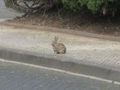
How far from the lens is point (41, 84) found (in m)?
7.83

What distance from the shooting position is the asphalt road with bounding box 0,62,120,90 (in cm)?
764

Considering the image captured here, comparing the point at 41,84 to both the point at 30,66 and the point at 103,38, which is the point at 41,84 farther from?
the point at 103,38

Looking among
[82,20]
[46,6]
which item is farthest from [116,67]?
[46,6]

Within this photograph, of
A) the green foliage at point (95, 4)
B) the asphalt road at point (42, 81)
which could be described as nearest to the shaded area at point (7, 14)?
the green foliage at point (95, 4)

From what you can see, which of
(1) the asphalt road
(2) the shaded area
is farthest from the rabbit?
(2) the shaded area

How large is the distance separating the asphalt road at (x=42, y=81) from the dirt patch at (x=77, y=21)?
2.84 metres

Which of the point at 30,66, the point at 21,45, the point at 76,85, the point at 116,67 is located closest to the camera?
the point at 76,85

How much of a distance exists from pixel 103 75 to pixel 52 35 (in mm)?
3033

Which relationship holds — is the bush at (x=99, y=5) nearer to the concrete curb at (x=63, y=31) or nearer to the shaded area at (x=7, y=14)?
the concrete curb at (x=63, y=31)

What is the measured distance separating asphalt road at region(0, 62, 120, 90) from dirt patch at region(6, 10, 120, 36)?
284cm

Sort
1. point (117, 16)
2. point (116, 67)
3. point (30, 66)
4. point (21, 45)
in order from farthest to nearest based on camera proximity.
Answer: point (117, 16) → point (21, 45) → point (30, 66) → point (116, 67)

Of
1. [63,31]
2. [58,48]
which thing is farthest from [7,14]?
[58,48]

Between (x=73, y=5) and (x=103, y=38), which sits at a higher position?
(x=73, y=5)

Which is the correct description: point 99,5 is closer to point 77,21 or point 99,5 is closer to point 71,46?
point 71,46
